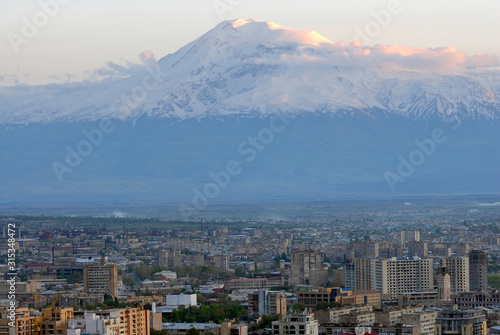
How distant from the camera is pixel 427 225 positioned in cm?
13338

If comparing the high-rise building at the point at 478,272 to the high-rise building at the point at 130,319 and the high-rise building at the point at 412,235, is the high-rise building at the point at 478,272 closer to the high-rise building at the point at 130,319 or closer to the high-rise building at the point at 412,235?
the high-rise building at the point at 130,319

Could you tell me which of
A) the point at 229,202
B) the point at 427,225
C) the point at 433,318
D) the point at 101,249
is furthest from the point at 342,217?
the point at 433,318

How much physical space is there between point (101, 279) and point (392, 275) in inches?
544

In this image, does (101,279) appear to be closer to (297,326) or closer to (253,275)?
(253,275)

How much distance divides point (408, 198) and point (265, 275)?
113m

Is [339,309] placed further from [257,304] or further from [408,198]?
[408,198]

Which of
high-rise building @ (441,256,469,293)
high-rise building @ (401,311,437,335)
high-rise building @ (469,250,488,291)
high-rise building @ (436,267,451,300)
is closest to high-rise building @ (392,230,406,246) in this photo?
high-rise building @ (469,250,488,291)

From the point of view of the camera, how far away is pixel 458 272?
6894 centimetres

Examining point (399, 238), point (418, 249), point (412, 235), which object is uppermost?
point (412, 235)

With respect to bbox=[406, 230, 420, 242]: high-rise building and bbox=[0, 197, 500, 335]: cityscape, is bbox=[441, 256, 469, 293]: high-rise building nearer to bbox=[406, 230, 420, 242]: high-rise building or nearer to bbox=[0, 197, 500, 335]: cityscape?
bbox=[0, 197, 500, 335]: cityscape

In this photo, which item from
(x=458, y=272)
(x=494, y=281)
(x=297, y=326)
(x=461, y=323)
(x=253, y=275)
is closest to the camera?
(x=297, y=326)

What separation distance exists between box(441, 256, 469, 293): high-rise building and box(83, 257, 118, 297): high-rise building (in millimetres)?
15349

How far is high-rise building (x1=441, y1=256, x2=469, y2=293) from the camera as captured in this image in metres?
68.1

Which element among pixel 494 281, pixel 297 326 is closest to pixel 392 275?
pixel 494 281
